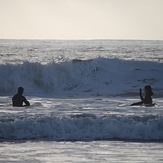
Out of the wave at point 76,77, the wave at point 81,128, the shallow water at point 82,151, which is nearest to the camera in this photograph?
the shallow water at point 82,151

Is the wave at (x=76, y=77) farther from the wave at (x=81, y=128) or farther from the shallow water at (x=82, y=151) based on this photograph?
the shallow water at (x=82, y=151)

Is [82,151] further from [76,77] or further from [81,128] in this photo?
[76,77]

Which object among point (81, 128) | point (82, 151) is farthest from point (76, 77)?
point (82, 151)

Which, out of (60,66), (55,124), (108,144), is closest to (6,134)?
(55,124)

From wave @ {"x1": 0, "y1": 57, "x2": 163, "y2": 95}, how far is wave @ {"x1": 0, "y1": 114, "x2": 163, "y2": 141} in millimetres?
9948

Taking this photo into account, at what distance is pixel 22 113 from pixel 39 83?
1099cm

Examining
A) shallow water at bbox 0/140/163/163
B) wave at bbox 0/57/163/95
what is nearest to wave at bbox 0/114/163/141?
shallow water at bbox 0/140/163/163

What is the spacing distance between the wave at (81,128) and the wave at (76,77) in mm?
9948

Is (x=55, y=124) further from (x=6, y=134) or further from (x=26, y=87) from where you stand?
(x=26, y=87)

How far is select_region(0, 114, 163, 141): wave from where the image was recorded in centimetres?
659

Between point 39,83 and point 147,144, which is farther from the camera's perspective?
point 39,83

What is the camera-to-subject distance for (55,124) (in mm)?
6965

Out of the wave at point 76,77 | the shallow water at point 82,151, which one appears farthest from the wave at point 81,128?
the wave at point 76,77

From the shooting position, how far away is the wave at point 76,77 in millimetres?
18547
